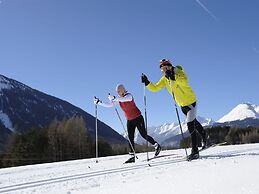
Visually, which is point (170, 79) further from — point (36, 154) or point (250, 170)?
point (36, 154)

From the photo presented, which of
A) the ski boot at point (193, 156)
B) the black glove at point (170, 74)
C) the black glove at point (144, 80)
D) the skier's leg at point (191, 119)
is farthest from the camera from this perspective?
the black glove at point (144, 80)

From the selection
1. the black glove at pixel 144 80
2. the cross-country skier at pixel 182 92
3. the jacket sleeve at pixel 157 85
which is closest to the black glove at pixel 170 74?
the cross-country skier at pixel 182 92

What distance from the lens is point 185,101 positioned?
9.38 meters

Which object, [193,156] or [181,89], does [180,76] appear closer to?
[181,89]

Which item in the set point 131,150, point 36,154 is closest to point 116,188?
point 131,150

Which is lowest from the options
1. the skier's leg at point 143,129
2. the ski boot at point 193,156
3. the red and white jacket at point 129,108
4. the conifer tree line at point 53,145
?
the ski boot at point 193,156

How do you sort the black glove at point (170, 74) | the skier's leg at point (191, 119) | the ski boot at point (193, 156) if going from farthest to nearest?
the black glove at point (170, 74) → the skier's leg at point (191, 119) → the ski boot at point (193, 156)

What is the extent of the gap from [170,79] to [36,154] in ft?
209

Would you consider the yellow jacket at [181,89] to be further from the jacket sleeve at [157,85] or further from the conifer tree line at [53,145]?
the conifer tree line at [53,145]

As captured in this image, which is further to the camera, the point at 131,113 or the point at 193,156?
the point at 131,113

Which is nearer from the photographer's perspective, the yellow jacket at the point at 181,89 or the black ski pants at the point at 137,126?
Answer: the yellow jacket at the point at 181,89

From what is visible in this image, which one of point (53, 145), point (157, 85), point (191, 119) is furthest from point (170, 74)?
point (53, 145)

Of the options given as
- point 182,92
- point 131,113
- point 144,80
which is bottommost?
point 131,113

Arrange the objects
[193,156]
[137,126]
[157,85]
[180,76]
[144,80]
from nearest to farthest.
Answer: [193,156]
[180,76]
[157,85]
[144,80]
[137,126]
